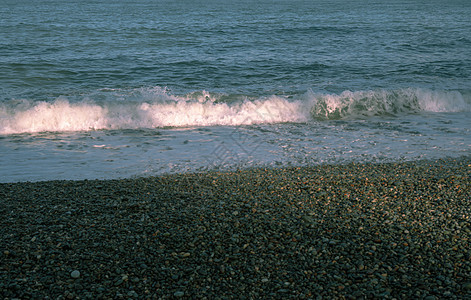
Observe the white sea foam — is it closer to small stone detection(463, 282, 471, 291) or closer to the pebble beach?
the pebble beach

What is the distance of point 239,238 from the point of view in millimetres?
3586

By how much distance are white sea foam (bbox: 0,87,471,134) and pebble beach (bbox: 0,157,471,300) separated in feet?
12.2

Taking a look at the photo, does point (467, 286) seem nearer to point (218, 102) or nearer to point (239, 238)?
point (239, 238)

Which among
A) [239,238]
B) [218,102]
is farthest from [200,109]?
[239,238]

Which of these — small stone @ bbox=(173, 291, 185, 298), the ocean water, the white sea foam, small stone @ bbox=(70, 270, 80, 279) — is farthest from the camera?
the white sea foam

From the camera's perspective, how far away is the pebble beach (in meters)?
2.96

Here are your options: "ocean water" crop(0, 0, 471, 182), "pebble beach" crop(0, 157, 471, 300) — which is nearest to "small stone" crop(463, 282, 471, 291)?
"pebble beach" crop(0, 157, 471, 300)

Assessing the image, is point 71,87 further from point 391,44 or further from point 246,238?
point 391,44

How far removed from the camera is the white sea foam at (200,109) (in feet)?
28.3

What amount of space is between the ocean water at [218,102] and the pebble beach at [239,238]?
1.23 meters

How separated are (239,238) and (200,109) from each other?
6414 millimetres

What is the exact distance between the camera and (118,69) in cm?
1361

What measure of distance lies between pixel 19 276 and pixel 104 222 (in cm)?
96

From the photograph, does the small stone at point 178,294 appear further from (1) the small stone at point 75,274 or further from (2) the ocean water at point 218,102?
(2) the ocean water at point 218,102
